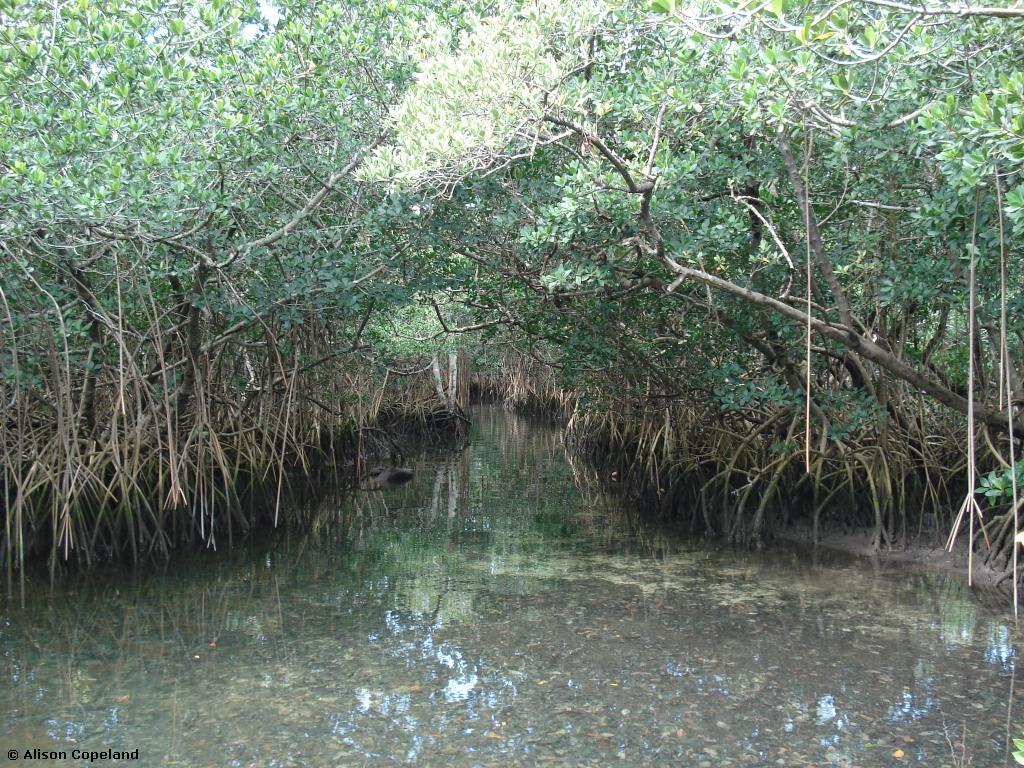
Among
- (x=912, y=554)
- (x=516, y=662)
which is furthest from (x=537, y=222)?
(x=912, y=554)

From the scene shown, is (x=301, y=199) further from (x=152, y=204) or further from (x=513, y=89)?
(x=513, y=89)

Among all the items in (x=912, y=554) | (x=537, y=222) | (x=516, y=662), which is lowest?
(x=516, y=662)

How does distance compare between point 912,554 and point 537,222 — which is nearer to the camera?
point 537,222

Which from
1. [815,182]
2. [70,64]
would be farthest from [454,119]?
[815,182]

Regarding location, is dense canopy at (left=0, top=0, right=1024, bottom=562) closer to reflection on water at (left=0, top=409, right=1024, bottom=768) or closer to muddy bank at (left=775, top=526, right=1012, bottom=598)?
muddy bank at (left=775, top=526, right=1012, bottom=598)

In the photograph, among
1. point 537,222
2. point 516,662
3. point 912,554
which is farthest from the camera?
point 912,554

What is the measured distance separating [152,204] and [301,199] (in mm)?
1863

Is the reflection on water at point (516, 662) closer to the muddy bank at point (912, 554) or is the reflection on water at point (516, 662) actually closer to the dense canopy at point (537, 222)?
the muddy bank at point (912, 554)

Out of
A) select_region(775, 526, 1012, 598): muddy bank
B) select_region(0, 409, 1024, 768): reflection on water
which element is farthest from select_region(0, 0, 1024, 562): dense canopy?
select_region(0, 409, 1024, 768): reflection on water

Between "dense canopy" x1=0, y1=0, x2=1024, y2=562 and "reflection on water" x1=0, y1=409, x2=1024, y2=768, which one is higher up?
"dense canopy" x1=0, y1=0, x2=1024, y2=562

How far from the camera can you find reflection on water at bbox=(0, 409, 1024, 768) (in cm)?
336

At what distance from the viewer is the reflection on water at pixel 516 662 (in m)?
3.36

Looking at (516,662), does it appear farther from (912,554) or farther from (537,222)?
(912,554)

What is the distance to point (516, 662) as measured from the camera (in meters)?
4.23
